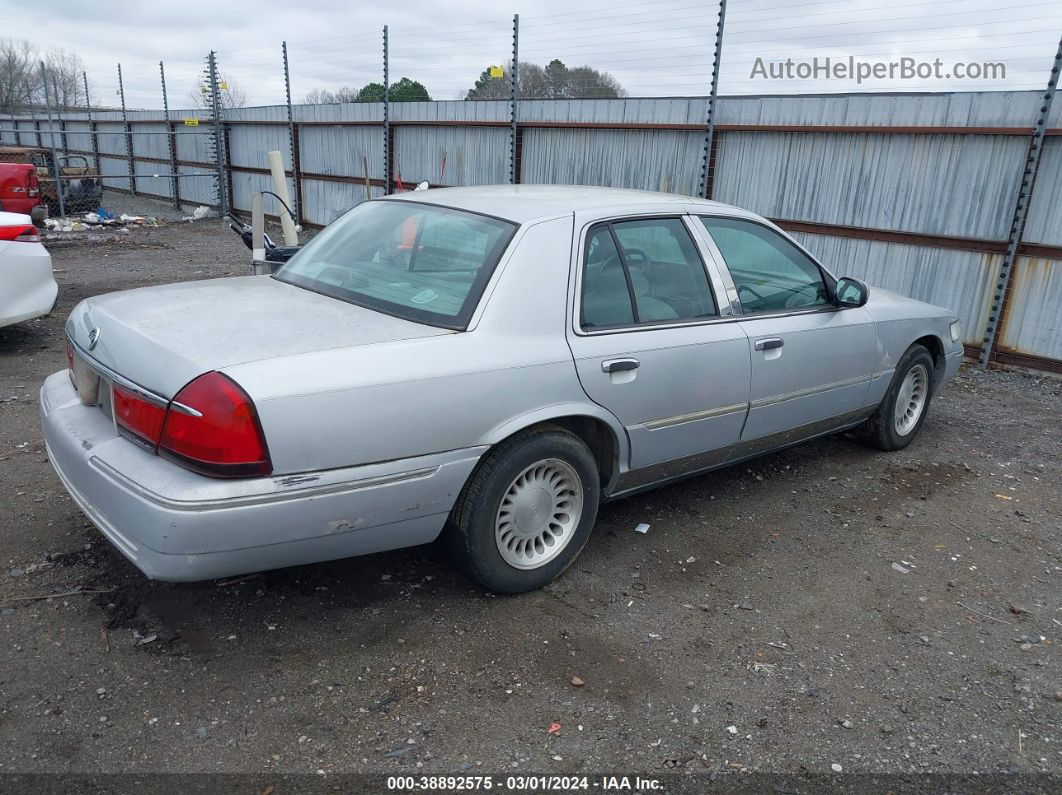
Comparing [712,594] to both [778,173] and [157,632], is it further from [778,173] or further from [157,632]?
[778,173]

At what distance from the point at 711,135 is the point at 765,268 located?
5.62 m

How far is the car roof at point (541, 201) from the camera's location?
142 inches

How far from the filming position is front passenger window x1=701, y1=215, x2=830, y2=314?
4.14 m

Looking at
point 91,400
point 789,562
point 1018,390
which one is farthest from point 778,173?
point 91,400

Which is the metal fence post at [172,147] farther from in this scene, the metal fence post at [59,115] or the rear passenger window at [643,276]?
the rear passenger window at [643,276]

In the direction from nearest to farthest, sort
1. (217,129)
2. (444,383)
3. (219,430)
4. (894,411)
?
(219,430) → (444,383) → (894,411) → (217,129)

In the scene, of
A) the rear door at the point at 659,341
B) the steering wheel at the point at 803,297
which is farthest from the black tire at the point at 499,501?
the steering wheel at the point at 803,297

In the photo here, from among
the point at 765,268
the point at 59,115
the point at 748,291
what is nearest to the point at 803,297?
the point at 765,268

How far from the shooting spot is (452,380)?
9.73 feet

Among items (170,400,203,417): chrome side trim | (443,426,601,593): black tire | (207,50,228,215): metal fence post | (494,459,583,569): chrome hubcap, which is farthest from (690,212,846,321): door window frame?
(207,50,228,215): metal fence post

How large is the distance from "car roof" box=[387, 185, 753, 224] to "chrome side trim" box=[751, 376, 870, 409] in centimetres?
102

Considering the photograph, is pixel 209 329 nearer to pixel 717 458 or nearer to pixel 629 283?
pixel 629 283

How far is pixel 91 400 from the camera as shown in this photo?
10.6ft

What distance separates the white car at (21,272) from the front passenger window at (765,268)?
5473 mm
